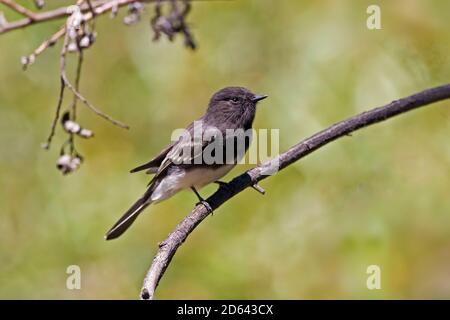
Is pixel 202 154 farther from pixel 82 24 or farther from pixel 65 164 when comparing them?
pixel 82 24

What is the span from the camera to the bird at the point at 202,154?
355 centimetres

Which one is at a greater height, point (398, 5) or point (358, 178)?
point (398, 5)

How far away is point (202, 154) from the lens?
3.60 m

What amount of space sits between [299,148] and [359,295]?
4.27ft

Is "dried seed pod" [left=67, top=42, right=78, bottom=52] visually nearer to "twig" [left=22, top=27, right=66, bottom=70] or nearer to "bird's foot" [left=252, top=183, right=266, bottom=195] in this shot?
"twig" [left=22, top=27, right=66, bottom=70]

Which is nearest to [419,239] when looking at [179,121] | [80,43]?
[179,121]

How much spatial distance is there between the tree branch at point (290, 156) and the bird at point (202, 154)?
59cm

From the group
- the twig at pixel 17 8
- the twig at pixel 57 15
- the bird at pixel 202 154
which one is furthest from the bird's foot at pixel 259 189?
the twig at pixel 17 8

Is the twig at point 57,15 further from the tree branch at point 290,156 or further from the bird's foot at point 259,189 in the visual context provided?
the bird's foot at point 259,189

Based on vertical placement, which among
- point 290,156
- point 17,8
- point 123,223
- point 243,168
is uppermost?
point 243,168

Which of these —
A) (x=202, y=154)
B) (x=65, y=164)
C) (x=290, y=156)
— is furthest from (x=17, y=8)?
(x=202, y=154)

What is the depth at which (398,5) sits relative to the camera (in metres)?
4.39

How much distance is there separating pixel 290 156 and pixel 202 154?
1.00m
